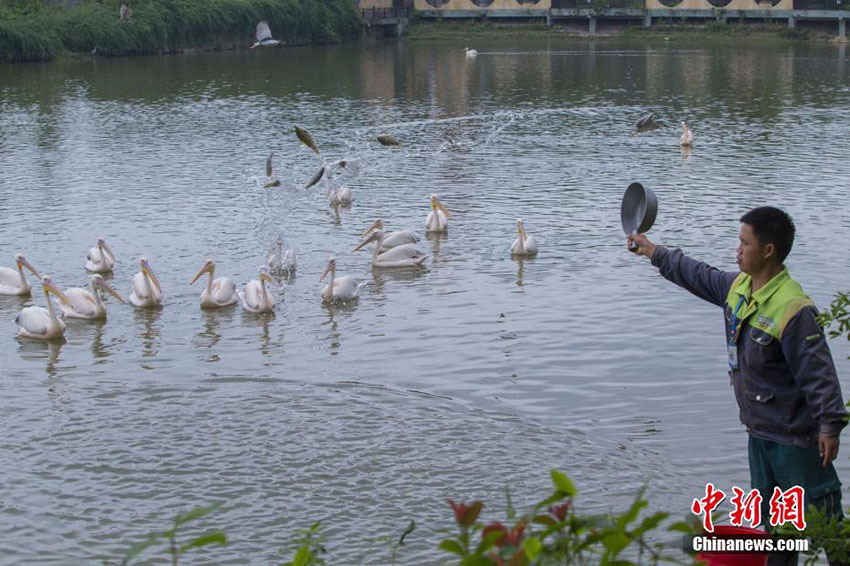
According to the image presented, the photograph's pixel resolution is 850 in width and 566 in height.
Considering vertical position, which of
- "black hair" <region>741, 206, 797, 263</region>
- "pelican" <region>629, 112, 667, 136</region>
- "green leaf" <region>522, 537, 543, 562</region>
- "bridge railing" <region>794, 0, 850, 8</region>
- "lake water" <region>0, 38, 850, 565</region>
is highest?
"bridge railing" <region>794, 0, 850, 8</region>

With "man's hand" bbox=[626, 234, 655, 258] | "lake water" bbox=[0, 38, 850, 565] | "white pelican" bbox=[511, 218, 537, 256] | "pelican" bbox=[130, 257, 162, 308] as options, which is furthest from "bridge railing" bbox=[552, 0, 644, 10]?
"man's hand" bbox=[626, 234, 655, 258]

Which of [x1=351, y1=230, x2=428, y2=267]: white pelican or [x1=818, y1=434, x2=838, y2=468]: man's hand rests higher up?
[x1=818, y1=434, x2=838, y2=468]: man's hand

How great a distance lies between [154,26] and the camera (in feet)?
145

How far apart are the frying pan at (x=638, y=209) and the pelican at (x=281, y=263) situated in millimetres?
7737

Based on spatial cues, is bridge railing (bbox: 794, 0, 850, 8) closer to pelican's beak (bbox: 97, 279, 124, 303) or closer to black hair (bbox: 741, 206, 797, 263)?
pelican's beak (bbox: 97, 279, 124, 303)

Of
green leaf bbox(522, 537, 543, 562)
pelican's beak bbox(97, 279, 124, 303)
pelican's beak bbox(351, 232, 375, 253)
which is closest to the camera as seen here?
green leaf bbox(522, 537, 543, 562)

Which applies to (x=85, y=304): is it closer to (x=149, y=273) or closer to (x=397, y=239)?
(x=149, y=273)

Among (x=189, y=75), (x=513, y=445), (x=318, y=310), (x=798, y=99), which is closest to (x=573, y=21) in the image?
(x=189, y=75)

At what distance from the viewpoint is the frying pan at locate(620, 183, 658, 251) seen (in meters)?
5.32

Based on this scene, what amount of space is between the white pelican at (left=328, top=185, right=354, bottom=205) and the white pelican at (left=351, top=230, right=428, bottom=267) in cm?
318

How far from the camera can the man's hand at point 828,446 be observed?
459 cm

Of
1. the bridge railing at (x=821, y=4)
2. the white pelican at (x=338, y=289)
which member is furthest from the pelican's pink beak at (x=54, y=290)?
the bridge railing at (x=821, y=4)

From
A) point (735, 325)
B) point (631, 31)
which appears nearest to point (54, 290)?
point (735, 325)

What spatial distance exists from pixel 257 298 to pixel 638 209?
21.8ft
